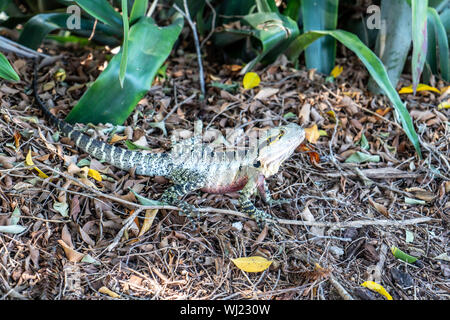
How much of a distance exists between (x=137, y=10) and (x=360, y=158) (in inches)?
85.9

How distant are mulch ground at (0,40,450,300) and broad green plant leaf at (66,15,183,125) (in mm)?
150

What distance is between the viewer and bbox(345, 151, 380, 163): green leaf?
344 centimetres

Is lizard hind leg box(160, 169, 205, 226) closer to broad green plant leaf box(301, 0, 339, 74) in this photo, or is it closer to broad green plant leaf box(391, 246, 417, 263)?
broad green plant leaf box(391, 246, 417, 263)

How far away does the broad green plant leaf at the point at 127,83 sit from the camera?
3.28 m

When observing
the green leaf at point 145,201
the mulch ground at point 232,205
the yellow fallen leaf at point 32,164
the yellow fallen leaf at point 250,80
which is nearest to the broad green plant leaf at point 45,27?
the mulch ground at point 232,205

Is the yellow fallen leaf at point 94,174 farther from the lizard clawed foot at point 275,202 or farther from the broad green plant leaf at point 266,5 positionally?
the broad green plant leaf at point 266,5

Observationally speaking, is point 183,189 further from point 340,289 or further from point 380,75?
point 380,75

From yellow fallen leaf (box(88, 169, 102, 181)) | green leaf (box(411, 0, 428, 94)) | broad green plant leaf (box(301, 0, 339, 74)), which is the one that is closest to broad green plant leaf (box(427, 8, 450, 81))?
broad green plant leaf (box(301, 0, 339, 74))

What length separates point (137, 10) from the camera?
337 cm

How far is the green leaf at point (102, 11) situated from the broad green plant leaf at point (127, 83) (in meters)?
0.22

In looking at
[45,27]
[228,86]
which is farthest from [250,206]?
[45,27]

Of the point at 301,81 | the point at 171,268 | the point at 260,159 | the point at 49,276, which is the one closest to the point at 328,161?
the point at 260,159

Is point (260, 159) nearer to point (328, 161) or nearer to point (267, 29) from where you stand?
point (328, 161)

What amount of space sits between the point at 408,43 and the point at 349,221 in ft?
6.18
